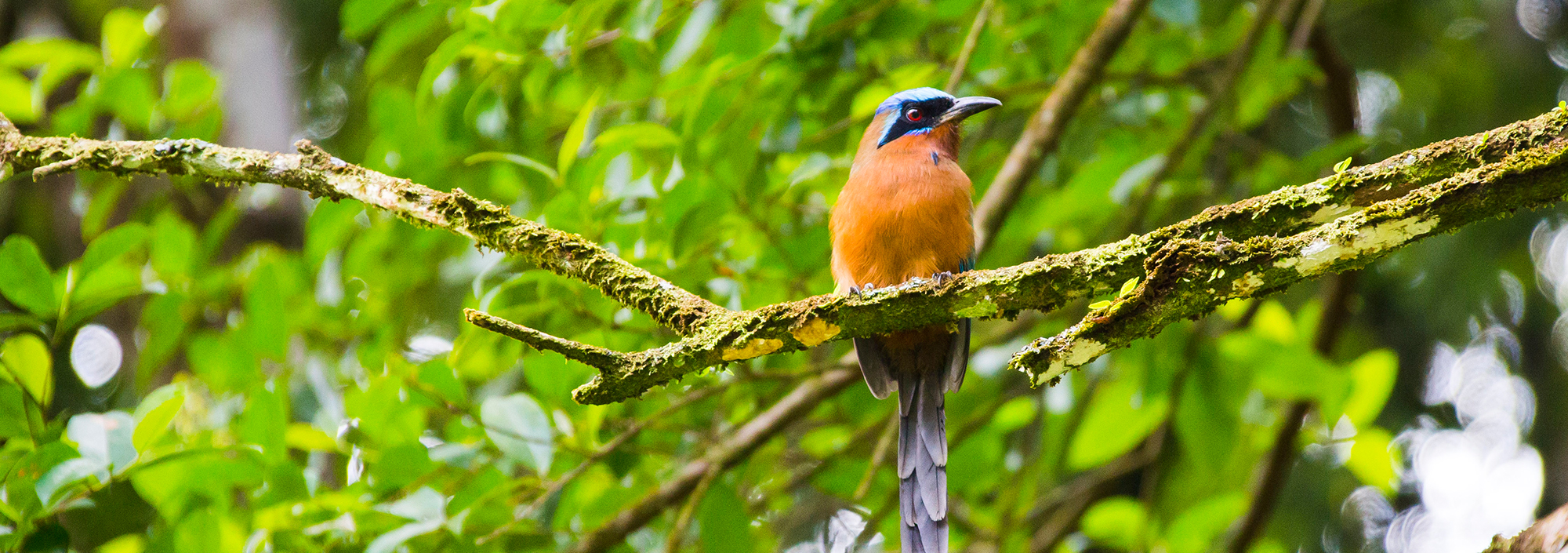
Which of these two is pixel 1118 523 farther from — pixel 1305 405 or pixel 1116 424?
pixel 1305 405

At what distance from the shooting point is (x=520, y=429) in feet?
10.8

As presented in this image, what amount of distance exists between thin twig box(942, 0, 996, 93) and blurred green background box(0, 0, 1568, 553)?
5 cm

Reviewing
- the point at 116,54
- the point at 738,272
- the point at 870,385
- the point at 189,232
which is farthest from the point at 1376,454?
the point at 116,54

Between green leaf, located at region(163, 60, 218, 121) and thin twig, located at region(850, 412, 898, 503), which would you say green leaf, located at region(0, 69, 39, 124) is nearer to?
green leaf, located at region(163, 60, 218, 121)

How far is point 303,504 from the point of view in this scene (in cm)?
332

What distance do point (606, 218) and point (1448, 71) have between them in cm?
460

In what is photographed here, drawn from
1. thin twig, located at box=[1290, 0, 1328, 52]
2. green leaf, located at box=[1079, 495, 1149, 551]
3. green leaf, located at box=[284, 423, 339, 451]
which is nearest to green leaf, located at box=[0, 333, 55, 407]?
green leaf, located at box=[284, 423, 339, 451]

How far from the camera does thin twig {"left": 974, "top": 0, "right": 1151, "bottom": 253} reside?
4000 millimetres

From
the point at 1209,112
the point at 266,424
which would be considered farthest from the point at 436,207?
the point at 1209,112

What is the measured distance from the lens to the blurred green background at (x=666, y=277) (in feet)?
10.8

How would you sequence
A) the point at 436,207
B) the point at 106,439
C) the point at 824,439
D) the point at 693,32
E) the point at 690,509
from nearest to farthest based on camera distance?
the point at 436,207 → the point at 106,439 → the point at 693,32 → the point at 690,509 → the point at 824,439

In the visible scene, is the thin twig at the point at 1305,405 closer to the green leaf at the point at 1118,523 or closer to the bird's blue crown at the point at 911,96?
the green leaf at the point at 1118,523

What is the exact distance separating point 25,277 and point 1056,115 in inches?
130

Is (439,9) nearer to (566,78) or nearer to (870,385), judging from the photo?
(566,78)
